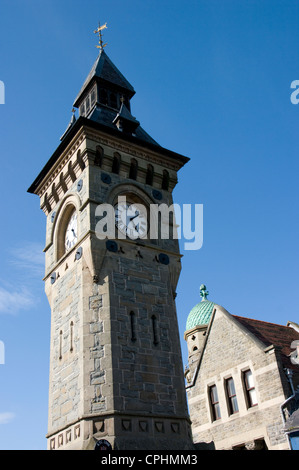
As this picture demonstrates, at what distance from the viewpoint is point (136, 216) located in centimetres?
1955

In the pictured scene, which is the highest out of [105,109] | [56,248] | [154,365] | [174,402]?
[105,109]

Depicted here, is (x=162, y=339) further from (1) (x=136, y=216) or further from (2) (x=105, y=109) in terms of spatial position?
(2) (x=105, y=109)

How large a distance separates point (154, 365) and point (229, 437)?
9.27 m

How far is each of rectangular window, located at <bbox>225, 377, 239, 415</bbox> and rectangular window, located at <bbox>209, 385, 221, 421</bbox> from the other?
95 cm

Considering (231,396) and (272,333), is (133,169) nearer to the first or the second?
(272,333)

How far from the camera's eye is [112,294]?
16.7 metres

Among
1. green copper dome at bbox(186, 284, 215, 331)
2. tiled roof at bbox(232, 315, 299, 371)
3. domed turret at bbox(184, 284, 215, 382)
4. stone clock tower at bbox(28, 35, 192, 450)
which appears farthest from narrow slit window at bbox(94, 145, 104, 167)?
green copper dome at bbox(186, 284, 215, 331)

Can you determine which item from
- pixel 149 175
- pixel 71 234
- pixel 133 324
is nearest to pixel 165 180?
pixel 149 175

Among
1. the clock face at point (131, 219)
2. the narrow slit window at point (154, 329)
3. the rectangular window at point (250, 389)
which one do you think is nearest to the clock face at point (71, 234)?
the clock face at point (131, 219)

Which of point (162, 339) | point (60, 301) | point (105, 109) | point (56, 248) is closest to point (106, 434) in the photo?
point (162, 339)

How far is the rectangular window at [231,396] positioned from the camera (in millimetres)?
23703

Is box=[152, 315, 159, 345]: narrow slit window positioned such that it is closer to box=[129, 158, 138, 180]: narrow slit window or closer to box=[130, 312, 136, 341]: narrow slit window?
box=[130, 312, 136, 341]: narrow slit window

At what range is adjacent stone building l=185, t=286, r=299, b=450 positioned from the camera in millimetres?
21172

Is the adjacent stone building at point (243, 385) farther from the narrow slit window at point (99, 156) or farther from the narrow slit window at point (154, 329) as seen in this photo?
the narrow slit window at point (99, 156)
